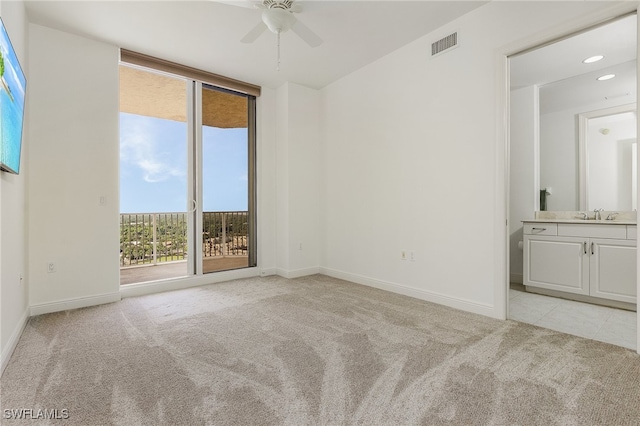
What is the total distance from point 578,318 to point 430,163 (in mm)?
1994

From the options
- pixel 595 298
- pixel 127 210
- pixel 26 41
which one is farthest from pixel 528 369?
pixel 127 210

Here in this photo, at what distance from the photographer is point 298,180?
4.68 meters

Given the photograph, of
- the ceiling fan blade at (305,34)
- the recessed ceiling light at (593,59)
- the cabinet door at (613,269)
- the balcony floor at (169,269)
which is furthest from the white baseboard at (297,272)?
the recessed ceiling light at (593,59)

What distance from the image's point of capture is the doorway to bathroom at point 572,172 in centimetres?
302

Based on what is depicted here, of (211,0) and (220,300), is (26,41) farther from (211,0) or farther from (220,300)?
(220,300)

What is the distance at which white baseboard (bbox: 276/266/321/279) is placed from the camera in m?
4.54

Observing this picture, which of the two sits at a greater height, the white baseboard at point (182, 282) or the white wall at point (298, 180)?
the white wall at point (298, 180)

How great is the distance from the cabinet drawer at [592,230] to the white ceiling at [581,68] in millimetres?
1686

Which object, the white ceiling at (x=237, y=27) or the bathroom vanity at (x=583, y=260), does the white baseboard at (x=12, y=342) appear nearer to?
the white ceiling at (x=237, y=27)

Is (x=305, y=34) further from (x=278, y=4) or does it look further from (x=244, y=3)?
(x=244, y=3)

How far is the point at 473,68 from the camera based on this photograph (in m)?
2.95

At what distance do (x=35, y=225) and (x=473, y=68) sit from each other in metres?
4.47
